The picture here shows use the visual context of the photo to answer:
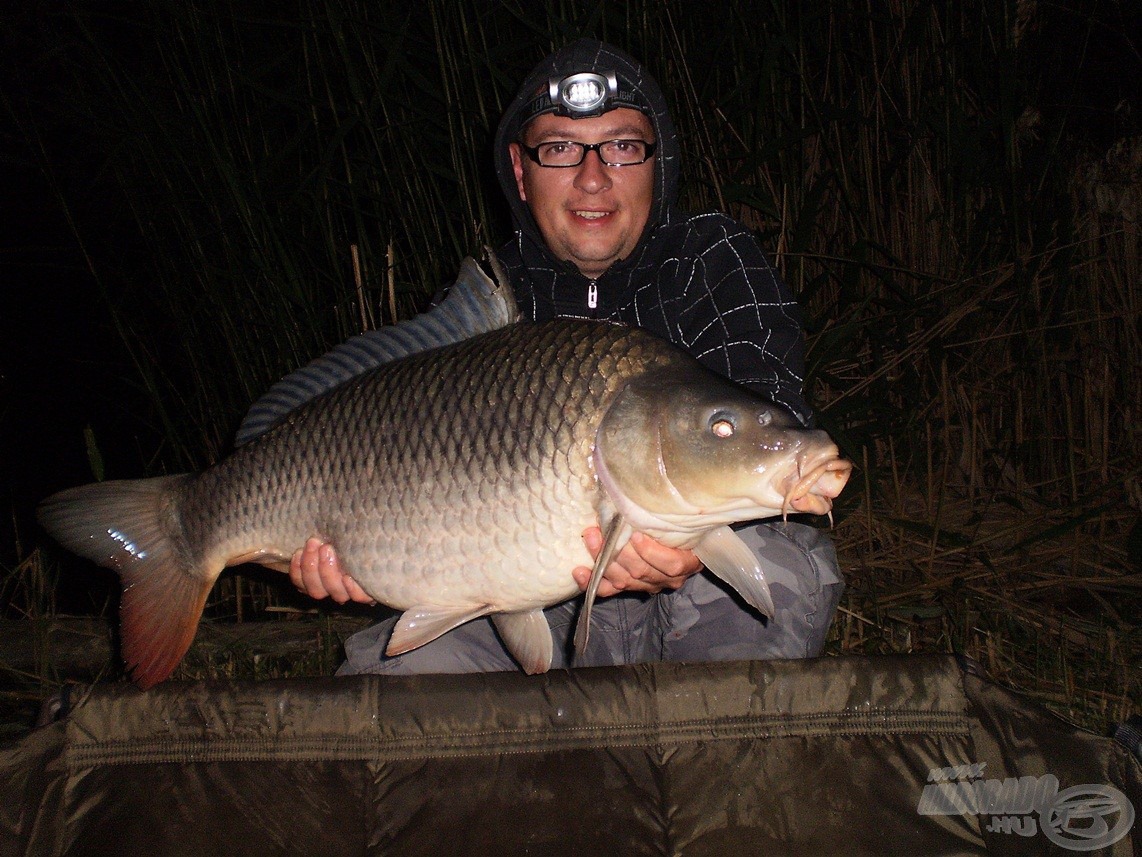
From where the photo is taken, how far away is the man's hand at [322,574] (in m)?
1.48

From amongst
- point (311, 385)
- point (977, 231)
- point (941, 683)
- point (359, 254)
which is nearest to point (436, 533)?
point (311, 385)

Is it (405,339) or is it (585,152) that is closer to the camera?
(405,339)

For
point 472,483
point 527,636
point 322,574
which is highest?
point 472,483

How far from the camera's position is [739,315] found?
5.95 ft

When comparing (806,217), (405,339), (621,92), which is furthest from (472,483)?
(806,217)

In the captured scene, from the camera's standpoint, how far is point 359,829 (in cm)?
124

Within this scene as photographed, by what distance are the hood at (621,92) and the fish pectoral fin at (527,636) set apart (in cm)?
83

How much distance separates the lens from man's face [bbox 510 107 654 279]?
1882 mm

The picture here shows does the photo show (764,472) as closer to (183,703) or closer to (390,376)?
(390,376)

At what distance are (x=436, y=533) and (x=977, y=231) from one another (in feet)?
7.03

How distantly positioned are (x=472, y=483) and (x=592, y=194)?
79cm

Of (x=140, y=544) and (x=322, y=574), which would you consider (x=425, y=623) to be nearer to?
(x=322, y=574)

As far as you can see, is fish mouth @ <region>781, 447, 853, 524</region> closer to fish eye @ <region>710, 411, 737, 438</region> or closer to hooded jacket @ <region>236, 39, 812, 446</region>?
fish eye @ <region>710, 411, 737, 438</region>

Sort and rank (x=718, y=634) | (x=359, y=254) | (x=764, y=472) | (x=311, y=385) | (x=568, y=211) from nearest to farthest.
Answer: (x=764, y=472)
(x=311, y=385)
(x=718, y=634)
(x=568, y=211)
(x=359, y=254)
